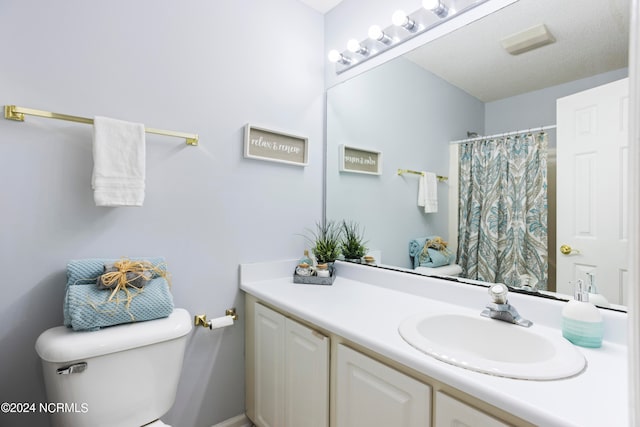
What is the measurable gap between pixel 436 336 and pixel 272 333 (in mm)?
677

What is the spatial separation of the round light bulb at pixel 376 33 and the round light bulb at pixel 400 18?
0.11m

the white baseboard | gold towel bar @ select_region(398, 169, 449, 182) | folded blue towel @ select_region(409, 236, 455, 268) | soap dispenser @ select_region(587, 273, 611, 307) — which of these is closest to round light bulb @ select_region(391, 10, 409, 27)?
gold towel bar @ select_region(398, 169, 449, 182)

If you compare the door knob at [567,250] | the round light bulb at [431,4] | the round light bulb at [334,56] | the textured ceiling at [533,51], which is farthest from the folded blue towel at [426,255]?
the round light bulb at [334,56]

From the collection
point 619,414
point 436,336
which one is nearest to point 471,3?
point 436,336

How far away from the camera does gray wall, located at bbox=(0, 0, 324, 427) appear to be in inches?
44.0

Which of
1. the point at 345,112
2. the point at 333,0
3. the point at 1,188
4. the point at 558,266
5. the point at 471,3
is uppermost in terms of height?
the point at 333,0

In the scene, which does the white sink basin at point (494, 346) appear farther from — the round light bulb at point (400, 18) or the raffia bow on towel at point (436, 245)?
the round light bulb at point (400, 18)

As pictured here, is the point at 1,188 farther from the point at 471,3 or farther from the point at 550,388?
the point at 471,3

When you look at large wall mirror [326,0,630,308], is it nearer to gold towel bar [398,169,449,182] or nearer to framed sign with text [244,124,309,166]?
gold towel bar [398,169,449,182]

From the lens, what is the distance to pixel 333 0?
1.84 m

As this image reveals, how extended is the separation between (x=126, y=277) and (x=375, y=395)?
93cm

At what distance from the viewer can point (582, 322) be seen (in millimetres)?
880

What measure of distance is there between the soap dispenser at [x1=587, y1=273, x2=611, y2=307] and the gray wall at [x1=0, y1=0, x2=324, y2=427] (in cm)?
127

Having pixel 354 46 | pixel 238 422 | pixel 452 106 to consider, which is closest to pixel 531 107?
pixel 452 106
